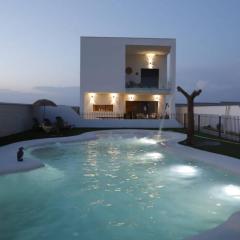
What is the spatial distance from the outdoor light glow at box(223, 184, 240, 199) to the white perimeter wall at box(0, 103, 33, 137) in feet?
44.1

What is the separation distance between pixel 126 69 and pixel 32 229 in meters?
30.4

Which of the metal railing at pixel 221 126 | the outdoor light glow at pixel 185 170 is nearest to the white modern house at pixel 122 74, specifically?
the metal railing at pixel 221 126

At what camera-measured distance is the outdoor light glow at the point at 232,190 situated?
8.42 m

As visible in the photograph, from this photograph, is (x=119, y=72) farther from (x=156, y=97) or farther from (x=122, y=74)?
→ (x=156, y=97)

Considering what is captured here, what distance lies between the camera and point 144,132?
24.3 meters

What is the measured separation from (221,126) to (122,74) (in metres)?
12.8

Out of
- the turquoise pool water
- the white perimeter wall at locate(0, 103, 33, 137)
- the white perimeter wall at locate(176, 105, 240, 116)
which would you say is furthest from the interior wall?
the turquoise pool water

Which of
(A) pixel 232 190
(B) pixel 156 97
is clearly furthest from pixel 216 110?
(A) pixel 232 190

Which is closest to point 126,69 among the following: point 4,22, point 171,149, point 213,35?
point 213,35

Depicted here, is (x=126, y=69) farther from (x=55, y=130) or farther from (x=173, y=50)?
(x=55, y=130)

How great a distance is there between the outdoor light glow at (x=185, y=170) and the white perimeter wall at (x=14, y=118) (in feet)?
35.9

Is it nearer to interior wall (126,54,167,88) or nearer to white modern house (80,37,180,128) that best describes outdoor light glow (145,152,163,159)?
white modern house (80,37,180,128)

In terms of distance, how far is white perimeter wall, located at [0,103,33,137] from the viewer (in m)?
19.4

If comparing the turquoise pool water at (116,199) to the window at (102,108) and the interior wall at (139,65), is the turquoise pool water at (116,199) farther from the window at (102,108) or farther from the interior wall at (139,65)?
the interior wall at (139,65)
